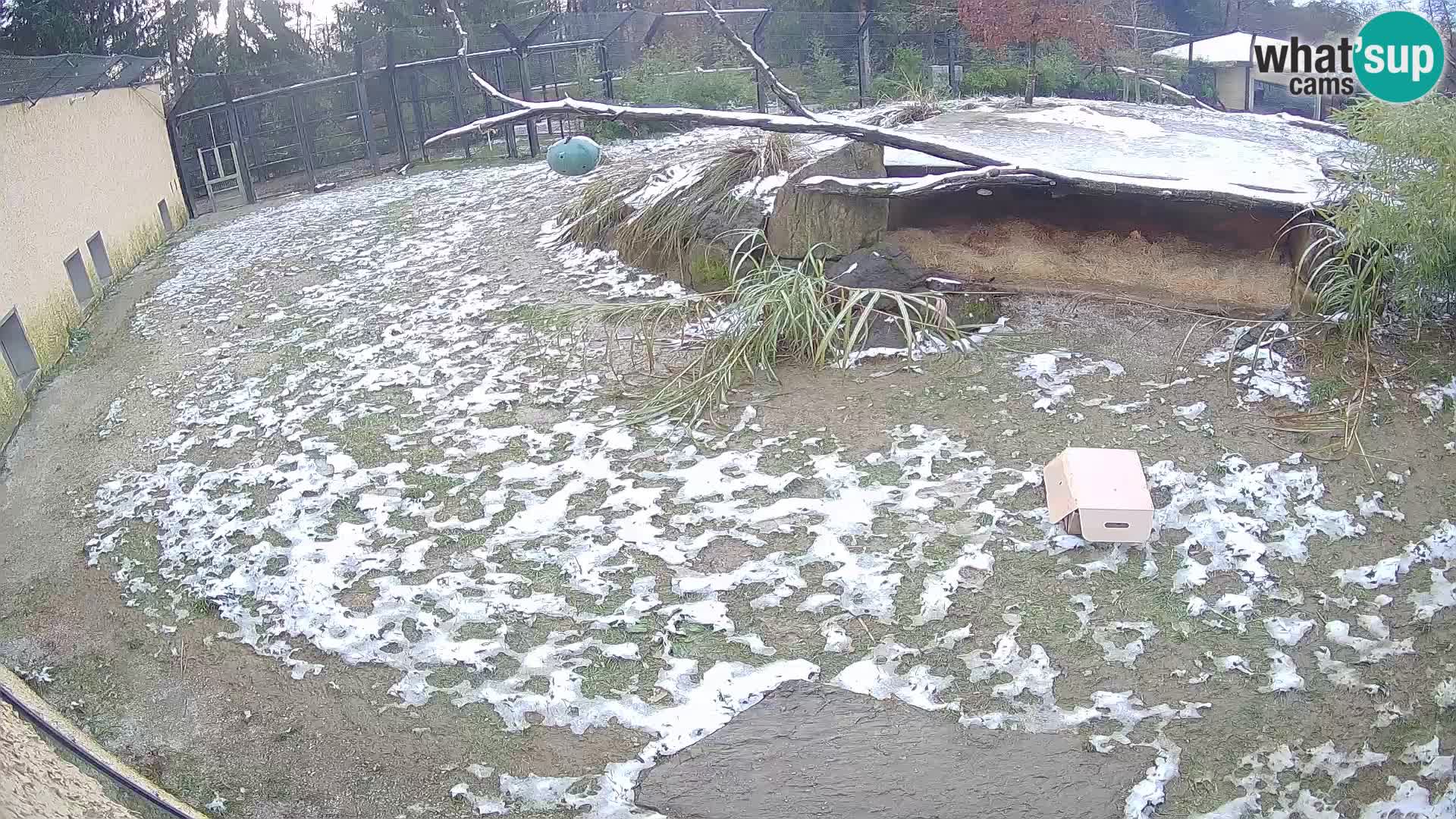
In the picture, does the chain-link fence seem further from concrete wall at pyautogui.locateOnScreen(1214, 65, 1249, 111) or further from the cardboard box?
the cardboard box

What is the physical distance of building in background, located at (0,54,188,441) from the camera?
5363 millimetres

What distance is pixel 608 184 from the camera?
277 inches

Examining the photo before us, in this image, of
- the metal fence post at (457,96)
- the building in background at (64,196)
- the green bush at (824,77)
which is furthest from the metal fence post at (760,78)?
the building in background at (64,196)

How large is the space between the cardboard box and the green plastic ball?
18.2 feet

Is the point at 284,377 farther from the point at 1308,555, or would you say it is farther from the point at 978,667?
the point at 1308,555

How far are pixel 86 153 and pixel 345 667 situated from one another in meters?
6.15

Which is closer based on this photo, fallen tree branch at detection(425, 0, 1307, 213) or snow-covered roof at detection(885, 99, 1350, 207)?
fallen tree branch at detection(425, 0, 1307, 213)

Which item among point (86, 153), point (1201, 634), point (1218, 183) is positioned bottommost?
point (1201, 634)

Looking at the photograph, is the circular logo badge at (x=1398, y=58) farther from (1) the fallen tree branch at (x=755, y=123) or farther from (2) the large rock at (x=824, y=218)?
(2) the large rock at (x=824, y=218)

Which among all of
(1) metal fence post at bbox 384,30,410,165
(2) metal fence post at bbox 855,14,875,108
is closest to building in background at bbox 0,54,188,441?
(1) metal fence post at bbox 384,30,410,165

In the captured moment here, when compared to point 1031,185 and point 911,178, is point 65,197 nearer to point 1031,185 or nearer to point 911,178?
point 911,178

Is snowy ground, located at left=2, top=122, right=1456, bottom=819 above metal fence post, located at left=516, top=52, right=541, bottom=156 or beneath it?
beneath

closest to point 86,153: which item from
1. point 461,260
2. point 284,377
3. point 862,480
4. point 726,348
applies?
point 461,260

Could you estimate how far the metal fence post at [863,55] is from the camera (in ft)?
45.4
